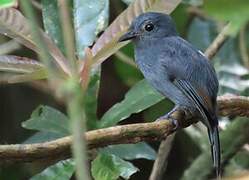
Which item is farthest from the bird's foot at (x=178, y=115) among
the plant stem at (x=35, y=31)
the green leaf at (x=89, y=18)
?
the plant stem at (x=35, y=31)

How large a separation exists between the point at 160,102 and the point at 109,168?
165cm

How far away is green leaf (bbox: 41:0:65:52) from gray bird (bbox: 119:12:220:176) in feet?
0.89

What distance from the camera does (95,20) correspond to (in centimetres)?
274

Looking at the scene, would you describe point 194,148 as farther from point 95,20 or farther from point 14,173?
point 95,20

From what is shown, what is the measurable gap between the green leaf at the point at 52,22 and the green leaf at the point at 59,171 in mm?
→ 512

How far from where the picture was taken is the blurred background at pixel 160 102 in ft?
12.2

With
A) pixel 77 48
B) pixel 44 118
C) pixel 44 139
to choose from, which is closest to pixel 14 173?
pixel 44 139

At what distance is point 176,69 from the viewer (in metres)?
3.11

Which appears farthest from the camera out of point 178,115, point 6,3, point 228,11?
point 178,115

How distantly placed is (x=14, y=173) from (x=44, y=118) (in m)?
1.01

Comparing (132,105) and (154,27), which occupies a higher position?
(154,27)

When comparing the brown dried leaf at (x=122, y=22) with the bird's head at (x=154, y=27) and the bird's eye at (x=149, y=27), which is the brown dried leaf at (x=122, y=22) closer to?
the bird's head at (x=154, y=27)

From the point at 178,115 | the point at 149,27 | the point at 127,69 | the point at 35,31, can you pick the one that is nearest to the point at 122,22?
the point at 178,115

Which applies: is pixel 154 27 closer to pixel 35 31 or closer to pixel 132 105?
pixel 132 105
